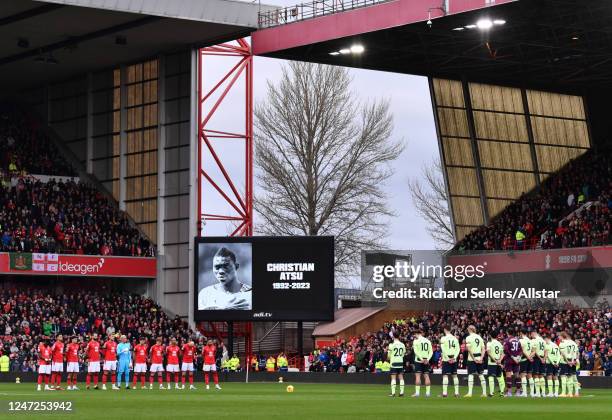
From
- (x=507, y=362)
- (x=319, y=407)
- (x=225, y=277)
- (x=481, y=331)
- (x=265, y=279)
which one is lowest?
(x=319, y=407)

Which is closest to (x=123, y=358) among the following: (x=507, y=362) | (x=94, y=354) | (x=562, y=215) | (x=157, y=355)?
(x=94, y=354)

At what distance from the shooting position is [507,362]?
37688 millimetres

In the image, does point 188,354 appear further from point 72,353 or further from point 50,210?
point 50,210

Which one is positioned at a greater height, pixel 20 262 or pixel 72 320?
pixel 20 262

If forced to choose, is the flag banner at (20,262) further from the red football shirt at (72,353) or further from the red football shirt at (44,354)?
the red football shirt at (44,354)

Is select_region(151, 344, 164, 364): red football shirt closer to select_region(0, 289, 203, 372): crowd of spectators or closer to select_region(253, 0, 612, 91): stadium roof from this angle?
select_region(0, 289, 203, 372): crowd of spectators

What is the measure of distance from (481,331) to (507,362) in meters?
19.3

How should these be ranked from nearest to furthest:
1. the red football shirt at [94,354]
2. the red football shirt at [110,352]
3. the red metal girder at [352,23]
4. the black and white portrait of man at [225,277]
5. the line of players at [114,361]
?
the line of players at [114,361], the red football shirt at [94,354], the red football shirt at [110,352], the red metal girder at [352,23], the black and white portrait of man at [225,277]

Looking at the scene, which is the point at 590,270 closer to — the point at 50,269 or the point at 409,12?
the point at 409,12

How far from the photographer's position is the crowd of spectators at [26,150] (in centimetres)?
6744

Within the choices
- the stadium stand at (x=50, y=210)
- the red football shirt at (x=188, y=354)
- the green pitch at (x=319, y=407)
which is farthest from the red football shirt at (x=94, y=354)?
the stadium stand at (x=50, y=210)

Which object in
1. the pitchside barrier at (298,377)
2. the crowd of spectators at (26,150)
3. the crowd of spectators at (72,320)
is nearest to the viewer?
the pitchside barrier at (298,377)

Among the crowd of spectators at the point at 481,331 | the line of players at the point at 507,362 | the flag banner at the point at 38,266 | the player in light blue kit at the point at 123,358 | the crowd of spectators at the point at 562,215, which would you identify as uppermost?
the crowd of spectators at the point at 562,215

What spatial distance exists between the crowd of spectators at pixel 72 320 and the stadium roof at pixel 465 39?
13.7 m
